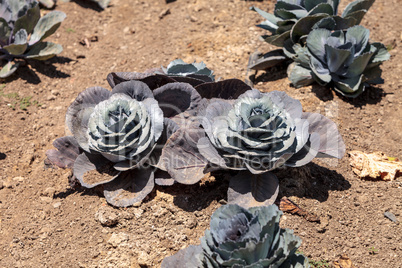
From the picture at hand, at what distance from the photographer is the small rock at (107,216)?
2.44 m

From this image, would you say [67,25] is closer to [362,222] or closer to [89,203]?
[89,203]

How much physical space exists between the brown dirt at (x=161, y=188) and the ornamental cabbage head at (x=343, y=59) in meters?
0.14

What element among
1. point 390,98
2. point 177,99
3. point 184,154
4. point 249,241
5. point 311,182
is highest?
point 249,241

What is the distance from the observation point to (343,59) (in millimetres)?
3168

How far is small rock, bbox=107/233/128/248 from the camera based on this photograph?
92.8 inches

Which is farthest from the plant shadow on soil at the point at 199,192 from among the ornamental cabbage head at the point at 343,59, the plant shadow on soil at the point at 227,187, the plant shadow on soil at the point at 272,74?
the plant shadow on soil at the point at 272,74

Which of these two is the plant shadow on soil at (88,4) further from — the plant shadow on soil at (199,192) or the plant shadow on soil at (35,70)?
the plant shadow on soil at (199,192)

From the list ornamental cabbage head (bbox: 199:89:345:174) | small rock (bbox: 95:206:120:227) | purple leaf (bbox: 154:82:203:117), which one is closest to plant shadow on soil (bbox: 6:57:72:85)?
purple leaf (bbox: 154:82:203:117)

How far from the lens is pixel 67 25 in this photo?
459cm

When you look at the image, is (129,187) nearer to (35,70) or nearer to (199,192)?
(199,192)

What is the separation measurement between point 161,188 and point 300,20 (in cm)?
174

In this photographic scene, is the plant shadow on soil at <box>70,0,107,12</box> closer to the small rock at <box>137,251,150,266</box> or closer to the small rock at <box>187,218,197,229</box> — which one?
the small rock at <box>187,218,197,229</box>

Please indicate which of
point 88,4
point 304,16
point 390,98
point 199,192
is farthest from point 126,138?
point 88,4

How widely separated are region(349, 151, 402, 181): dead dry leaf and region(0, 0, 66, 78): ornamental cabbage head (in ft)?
8.79
